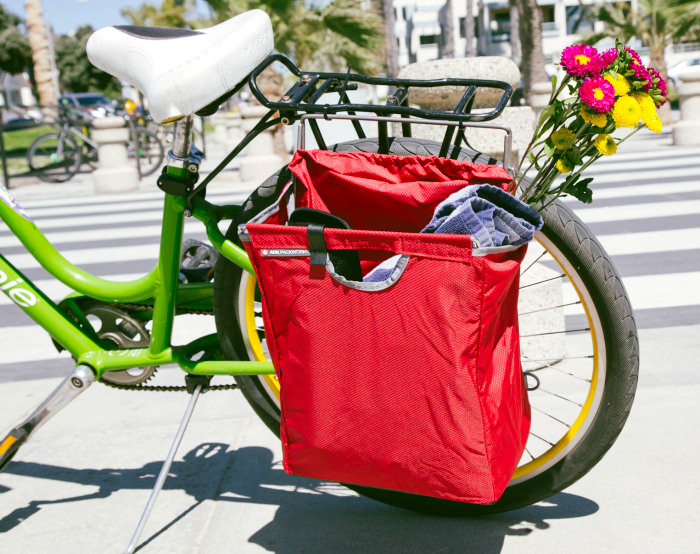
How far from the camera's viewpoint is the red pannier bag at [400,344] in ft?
4.89

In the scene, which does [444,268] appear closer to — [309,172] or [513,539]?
[309,172]

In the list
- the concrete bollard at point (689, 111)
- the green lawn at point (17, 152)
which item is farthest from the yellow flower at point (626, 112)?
the green lawn at point (17, 152)

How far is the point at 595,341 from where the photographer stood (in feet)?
6.27

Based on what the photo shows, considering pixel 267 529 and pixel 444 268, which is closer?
pixel 444 268

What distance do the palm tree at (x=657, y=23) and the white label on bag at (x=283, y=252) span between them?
44.2ft

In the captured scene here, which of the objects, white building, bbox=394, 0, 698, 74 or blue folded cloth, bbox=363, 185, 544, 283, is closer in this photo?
blue folded cloth, bbox=363, 185, 544, 283

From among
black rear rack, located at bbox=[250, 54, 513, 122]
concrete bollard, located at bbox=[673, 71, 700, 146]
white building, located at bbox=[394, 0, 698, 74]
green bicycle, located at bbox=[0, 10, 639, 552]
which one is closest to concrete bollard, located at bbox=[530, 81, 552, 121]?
concrete bollard, located at bbox=[673, 71, 700, 146]

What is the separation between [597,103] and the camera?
4.88 feet

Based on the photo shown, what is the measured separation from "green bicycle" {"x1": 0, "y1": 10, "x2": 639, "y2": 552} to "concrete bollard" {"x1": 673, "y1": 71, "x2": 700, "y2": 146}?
976 centimetres

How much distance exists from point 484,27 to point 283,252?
201ft

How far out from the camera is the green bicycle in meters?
1.83

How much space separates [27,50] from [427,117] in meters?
69.6

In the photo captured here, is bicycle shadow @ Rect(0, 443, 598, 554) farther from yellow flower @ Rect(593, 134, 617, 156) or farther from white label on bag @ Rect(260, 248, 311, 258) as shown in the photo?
yellow flower @ Rect(593, 134, 617, 156)

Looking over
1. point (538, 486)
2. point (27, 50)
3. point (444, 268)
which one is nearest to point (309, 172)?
point (444, 268)
